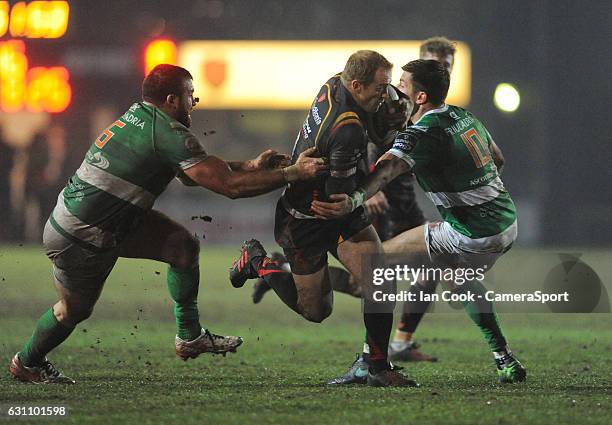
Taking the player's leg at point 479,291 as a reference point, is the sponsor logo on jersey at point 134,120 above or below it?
above

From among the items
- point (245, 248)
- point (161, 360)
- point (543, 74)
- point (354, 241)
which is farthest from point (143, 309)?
point (543, 74)

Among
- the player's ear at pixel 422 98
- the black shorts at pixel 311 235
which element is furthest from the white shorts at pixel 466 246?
the player's ear at pixel 422 98

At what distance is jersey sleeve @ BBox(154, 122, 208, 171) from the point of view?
676cm

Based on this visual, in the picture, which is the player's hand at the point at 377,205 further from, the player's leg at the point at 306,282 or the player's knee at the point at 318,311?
the player's knee at the point at 318,311

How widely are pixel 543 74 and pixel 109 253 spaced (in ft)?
76.9

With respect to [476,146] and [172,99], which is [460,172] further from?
[172,99]

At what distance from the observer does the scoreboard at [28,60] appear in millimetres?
25188

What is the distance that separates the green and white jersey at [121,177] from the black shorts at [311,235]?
850 mm

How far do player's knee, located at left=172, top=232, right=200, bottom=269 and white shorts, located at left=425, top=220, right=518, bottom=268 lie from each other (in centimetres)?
162

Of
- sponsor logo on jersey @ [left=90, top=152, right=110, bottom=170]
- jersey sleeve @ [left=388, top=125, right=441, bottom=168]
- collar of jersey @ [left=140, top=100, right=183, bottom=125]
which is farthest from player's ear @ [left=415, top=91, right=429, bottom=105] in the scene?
sponsor logo on jersey @ [left=90, top=152, right=110, bottom=170]

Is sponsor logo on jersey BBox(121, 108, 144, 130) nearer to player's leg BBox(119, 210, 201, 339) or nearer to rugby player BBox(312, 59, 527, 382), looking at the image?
player's leg BBox(119, 210, 201, 339)

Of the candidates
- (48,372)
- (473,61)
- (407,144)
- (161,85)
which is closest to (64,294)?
(48,372)

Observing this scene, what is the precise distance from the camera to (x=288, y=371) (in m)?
7.98

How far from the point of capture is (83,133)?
29.3 m
